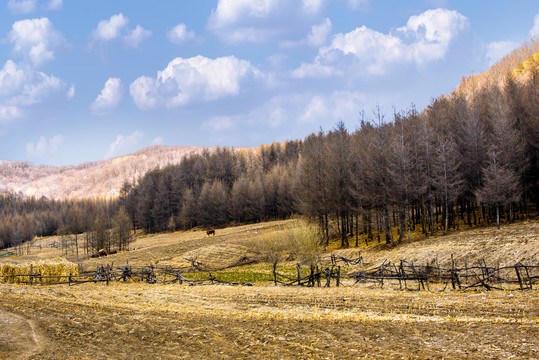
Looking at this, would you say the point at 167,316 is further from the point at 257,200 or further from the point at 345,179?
the point at 257,200

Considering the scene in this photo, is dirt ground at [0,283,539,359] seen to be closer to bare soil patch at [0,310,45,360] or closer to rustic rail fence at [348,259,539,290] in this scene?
bare soil patch at [0,310,45,360]

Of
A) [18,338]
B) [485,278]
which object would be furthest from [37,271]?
[485,278]

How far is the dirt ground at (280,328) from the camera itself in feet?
33.4

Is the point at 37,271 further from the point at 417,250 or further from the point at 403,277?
the point at 417,250

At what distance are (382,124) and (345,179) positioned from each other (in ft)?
29.4

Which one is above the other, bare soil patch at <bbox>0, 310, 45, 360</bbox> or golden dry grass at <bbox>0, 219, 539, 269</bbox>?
bare soil patch at <bbox>0, 310, 45, 360</bbox>

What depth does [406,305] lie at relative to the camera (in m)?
16.3

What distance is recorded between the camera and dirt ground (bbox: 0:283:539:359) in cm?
1017

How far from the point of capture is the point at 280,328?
12.9 metres

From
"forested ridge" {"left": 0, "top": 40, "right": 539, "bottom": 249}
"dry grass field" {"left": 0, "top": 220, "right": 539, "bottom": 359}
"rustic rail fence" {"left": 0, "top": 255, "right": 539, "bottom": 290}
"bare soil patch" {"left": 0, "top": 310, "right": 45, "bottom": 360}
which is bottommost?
"rustic rail fence" {"left": 0, "top": 255, "right": 539, "bottom": 290}

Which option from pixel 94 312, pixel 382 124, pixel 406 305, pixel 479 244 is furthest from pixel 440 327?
pixel 382 124

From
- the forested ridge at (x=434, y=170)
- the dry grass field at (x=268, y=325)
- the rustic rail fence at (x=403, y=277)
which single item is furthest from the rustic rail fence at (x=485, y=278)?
the forested ridge at (x=434, y=170)

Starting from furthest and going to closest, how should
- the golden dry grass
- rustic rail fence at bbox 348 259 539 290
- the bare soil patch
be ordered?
the golden dry grass → rustic rail fence at bbox 348 259 539 290 → the bare soil patch

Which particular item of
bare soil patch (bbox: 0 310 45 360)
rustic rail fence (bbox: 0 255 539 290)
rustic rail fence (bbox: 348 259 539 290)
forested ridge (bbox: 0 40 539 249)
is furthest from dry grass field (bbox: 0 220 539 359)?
forested ridge (bbox: 0 40 539 249)
